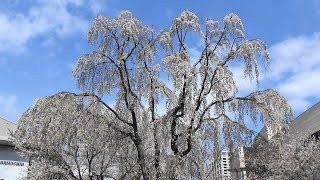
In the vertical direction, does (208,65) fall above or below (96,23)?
below

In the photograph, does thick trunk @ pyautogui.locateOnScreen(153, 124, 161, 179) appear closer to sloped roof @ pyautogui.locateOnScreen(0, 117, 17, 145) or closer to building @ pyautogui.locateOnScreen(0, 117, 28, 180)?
sloped roof @ pyautogui.locateOnScreen(0, 117, 17, 145)

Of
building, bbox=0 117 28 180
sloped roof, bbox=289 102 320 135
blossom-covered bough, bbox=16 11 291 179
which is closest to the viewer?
blossom-covered bough, bbox=16 11 291 179

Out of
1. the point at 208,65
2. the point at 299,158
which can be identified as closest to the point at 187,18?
the point at 208,65

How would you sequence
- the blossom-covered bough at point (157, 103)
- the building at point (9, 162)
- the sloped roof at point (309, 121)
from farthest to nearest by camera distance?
1. the sloped roof at point (309, 121)
2. the building at point (9, 162)
3. the blossom-covered bough at point (157, 103)

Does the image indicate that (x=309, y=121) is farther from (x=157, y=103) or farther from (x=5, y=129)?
(x=157, y=103)

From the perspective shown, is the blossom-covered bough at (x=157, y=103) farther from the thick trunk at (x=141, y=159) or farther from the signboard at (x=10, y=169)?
the signboard at (x=10, y=169)

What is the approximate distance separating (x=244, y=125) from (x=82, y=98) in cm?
559

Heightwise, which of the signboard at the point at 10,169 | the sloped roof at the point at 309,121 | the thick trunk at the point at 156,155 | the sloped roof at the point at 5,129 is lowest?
the thick trunk at the point at 156,155

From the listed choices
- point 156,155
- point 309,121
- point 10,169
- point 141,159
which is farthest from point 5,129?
point 309,121

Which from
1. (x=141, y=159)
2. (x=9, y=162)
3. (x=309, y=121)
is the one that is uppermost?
(x=309, y=121)

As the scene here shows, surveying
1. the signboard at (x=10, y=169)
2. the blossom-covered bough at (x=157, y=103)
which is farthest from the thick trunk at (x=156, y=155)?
the signboard at (x=10, y=169)

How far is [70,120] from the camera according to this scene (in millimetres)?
16984

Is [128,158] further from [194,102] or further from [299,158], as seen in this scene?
[299,158]

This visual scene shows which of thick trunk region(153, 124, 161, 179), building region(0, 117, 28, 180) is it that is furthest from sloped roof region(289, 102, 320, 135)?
thick trunk region(153, 124, 161, 179)
